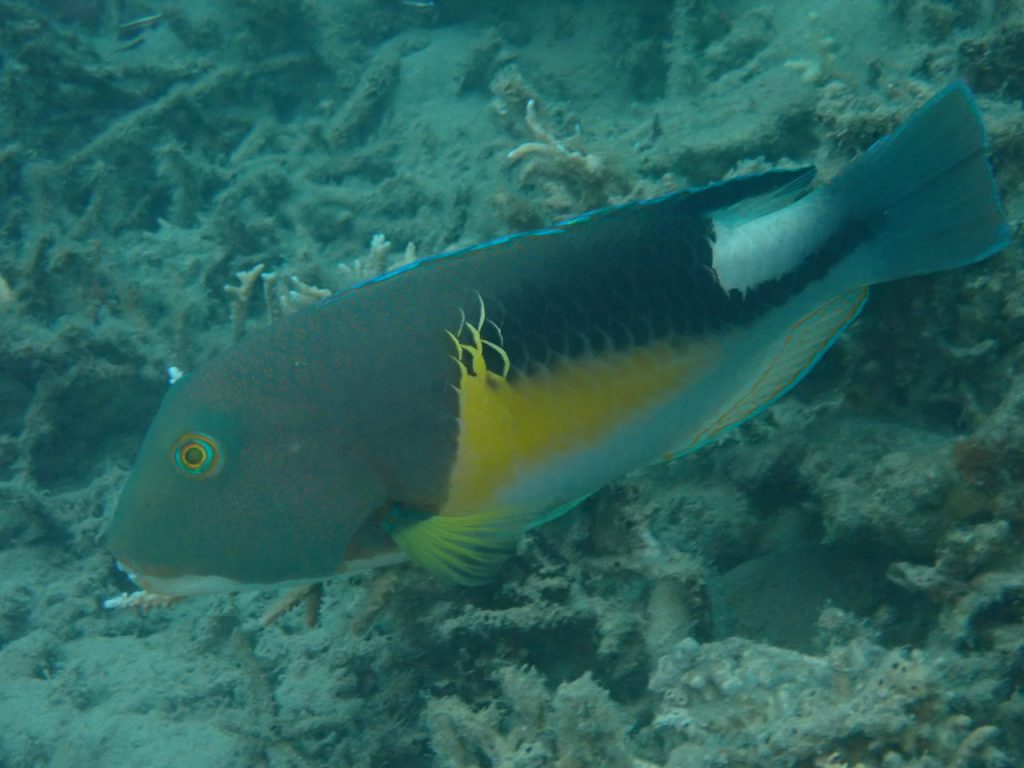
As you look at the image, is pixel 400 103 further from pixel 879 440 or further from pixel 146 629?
pixel 879 440

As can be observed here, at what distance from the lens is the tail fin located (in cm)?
210

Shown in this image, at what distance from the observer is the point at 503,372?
1.95 meters

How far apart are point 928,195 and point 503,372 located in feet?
4.73

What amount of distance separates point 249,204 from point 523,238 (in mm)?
4821

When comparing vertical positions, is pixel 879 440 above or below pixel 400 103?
below

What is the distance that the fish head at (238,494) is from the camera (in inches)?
73.9

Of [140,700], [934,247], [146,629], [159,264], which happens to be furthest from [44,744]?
[934,247]

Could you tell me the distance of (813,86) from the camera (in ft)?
13.3

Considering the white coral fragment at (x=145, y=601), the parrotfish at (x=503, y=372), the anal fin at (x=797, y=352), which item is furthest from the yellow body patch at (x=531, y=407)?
the white coral fragment at (x=145, y=601)

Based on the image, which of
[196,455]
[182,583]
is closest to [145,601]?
[182,583]

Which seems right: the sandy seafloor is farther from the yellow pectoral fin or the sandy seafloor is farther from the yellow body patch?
the yellow body patch

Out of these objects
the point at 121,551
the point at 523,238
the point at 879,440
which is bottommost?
the point at 879,440

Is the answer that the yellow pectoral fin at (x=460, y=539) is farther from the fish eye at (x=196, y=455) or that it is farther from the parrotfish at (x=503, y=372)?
the fish eye at (x=196, y=455)

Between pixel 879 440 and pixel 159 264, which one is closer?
pixel 879 440
